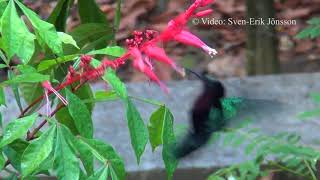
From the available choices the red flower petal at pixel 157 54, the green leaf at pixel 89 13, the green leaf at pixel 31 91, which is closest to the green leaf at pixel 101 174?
the red flower petal at pixel 157 54

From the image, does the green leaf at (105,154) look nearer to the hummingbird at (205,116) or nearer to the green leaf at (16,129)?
the green leaf at (16,129)

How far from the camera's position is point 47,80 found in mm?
1018

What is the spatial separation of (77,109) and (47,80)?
7 cm

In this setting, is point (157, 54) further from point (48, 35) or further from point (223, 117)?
point (223, 117)

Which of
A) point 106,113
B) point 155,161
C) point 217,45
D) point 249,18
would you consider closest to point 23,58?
point 155,161

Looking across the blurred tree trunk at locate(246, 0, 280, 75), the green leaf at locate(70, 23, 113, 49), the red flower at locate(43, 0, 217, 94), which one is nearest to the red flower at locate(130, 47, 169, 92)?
the red flower at locate(43, 0, 217, 94)

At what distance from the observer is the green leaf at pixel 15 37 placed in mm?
941

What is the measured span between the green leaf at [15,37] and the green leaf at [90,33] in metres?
0.55

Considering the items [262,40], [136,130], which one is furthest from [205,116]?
[262,40]

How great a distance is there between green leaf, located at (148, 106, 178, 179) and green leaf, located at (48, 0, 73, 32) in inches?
16.4

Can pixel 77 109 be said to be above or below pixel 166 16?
above

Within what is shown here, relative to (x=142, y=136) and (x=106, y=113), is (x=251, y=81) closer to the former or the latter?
(x=106, y=113)

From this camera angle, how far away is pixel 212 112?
1.31m

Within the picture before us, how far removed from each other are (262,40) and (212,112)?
2342mm
